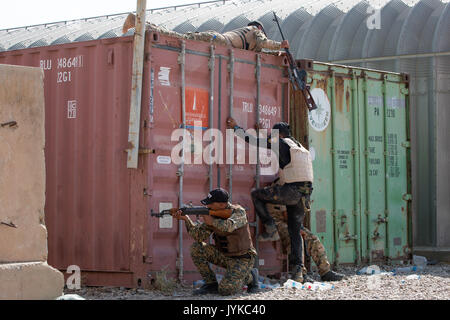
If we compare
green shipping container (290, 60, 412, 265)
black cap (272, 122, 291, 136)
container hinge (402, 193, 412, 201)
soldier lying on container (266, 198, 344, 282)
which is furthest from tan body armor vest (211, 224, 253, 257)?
container hinge (402, 193, 412, 201)

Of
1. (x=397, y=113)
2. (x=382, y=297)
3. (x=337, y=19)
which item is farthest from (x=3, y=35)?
(x=382, y=297)

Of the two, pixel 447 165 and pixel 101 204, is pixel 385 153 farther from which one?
pixel 101 204

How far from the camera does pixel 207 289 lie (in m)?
8.03

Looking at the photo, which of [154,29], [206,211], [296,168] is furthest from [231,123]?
[206,211]

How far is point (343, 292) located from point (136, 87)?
10.8ft

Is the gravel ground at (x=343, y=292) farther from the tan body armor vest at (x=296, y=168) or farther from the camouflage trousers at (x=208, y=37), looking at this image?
the camouflage trousers at (x=208, y=37)

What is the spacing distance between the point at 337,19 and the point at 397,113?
4.37m

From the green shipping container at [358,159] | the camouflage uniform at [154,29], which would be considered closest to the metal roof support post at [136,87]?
the camouflage uniform at [154,29]

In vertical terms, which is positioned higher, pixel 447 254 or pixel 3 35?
pixel 3 35

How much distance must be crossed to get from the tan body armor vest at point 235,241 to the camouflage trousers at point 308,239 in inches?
62.9

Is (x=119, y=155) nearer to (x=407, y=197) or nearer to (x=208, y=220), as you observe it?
(x=208, y=220)

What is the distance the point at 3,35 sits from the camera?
81.6ft

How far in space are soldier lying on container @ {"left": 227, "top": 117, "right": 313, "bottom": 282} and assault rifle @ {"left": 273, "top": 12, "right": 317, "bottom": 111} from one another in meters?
1.10

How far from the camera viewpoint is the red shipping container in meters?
8.35
